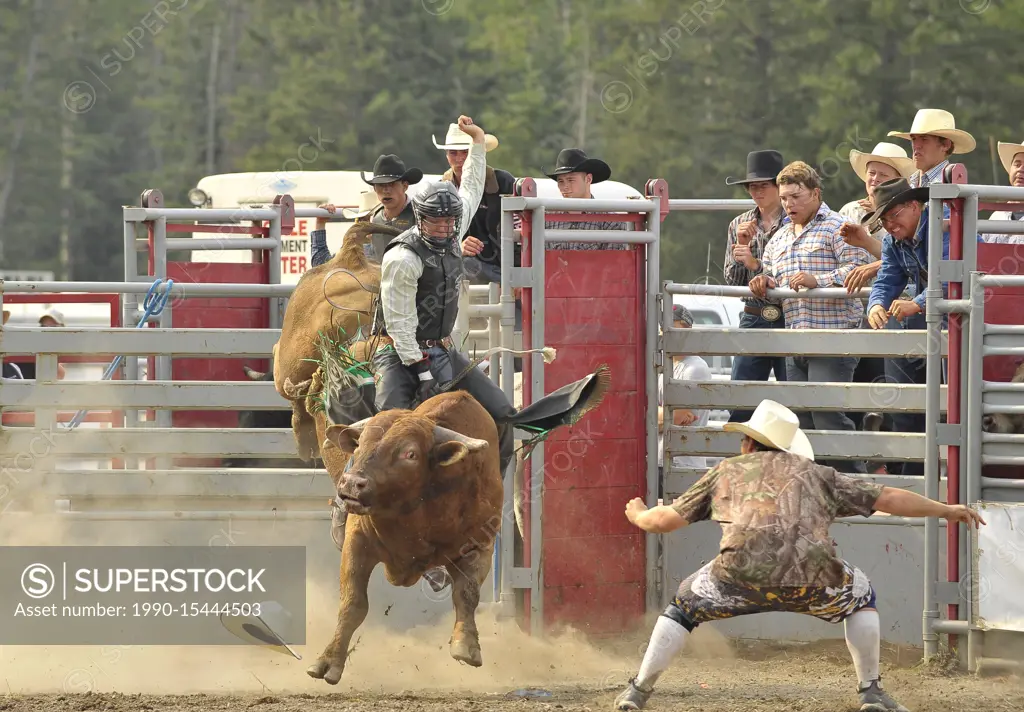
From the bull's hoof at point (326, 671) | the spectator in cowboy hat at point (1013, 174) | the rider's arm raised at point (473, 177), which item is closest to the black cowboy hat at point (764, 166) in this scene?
the spectator in cowboy hat at point (1013, 174)

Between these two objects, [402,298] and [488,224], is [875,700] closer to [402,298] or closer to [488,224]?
[402,298]

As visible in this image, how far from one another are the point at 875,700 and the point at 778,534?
90 cm

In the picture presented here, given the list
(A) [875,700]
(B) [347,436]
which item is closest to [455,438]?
(B) [347,436]

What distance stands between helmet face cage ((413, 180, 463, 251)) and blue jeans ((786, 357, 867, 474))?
2.57 metres

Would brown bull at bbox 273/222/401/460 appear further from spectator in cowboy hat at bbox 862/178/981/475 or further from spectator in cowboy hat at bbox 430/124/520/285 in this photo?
spectator in cowboy hat at bbox 862/178/981/475

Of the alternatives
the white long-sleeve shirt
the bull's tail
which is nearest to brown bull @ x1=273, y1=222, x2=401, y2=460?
the white long-sleeve shirt

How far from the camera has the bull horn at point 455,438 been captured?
22.5 feet

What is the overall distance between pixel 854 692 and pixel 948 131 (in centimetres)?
340

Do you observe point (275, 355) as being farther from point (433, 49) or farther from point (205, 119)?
point (205, 119)

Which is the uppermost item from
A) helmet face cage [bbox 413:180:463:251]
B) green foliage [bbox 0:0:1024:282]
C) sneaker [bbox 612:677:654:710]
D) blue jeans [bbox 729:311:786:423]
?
green foliage [bbox 0:0:1024:282]

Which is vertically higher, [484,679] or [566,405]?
[566,405]

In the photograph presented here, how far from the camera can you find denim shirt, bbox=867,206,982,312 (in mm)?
8359

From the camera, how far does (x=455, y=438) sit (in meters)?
6.99

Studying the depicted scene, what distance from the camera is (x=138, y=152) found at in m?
42.8
